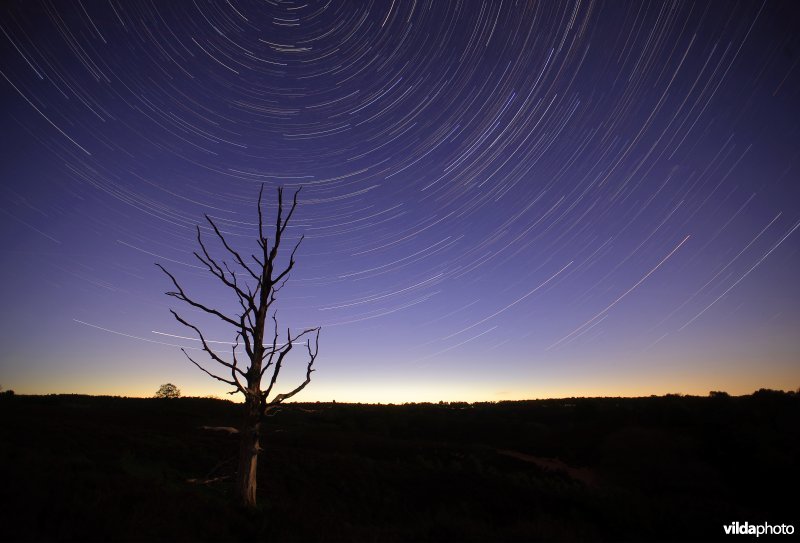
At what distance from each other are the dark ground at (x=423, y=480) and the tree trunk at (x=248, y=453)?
0.97ft

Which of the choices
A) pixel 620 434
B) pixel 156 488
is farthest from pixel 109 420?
pixel 620 434

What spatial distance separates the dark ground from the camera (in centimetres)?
698

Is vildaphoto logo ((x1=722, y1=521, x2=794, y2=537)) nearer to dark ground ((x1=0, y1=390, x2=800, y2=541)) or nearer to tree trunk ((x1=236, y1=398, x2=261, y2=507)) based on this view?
dark ground ((x1=0, y1=390, x2=800, y2=541))

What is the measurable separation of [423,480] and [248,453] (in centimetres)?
1328

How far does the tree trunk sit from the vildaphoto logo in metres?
10.9

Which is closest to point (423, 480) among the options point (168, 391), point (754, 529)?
point (754, 529)

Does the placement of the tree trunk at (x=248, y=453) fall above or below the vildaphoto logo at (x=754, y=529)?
above

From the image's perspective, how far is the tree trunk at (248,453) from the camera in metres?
7.46

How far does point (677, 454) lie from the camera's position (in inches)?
920

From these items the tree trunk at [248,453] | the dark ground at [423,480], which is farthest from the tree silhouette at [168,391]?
the tree trunk at [248,453]

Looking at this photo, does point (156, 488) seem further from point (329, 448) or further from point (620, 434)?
point (620, 434)

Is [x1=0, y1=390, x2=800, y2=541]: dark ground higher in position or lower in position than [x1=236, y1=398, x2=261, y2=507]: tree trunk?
lower

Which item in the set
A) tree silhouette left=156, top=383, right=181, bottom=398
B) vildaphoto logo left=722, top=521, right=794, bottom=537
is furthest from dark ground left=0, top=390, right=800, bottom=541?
tree silhouette left=156, top=383, right=181, bottom=398

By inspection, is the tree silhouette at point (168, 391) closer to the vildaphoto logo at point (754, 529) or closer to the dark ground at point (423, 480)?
the dark ground at point (423, 480)
